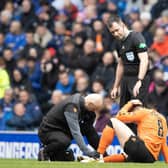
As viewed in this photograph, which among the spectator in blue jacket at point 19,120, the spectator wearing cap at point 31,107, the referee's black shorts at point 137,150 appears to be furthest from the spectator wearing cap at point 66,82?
the referee's black shorts at point 137,150

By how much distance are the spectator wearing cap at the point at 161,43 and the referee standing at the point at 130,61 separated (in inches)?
188

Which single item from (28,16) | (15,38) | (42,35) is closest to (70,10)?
(42,35)

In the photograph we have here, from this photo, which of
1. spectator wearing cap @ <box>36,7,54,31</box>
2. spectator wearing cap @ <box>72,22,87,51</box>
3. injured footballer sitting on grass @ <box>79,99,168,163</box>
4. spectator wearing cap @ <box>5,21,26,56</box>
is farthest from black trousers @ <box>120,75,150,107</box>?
spectator wearing cap @ <box>36,7,54,31</box>

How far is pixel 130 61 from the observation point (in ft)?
45.5

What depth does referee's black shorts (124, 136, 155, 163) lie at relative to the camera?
41.0ft

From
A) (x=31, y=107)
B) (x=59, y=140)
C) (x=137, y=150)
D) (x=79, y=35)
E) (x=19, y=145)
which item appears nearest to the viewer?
(x=137, y=150)

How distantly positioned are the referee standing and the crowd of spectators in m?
2.93

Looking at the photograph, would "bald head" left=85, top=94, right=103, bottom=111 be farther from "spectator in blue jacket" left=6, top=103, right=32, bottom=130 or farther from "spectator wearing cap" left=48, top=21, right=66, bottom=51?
"spectator wearing cap" left=48, top=21, right=66, bottom=51

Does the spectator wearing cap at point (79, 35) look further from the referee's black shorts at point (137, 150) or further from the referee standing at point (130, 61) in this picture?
the referee's black shorts at point (137, 150)

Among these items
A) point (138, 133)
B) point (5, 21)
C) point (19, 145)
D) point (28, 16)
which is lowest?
point (19, 145)

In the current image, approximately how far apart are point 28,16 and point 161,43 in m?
5.19

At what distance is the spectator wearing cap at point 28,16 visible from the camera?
22781 mm

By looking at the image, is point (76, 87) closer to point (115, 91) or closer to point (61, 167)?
point (115, 91)

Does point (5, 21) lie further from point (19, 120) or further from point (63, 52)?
point (19, 120)
